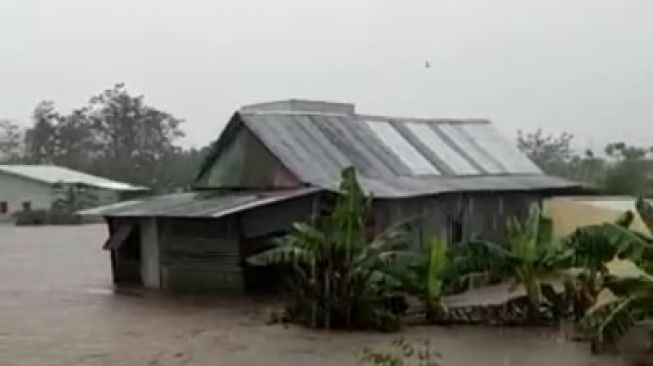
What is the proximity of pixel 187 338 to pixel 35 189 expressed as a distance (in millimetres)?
37231

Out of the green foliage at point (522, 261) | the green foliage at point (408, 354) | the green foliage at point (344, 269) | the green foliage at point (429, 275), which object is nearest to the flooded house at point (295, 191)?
the green foliage at point (344, 269)

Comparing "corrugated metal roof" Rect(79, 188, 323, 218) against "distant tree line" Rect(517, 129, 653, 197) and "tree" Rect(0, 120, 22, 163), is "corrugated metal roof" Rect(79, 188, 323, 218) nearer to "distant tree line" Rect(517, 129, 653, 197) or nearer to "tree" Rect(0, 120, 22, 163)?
"distant tree line" Rect(517, 129, 653, 197)

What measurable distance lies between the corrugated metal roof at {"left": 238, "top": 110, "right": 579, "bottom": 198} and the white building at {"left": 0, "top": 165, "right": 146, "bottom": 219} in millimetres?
26534

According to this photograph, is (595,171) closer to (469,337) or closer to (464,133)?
(464,133)

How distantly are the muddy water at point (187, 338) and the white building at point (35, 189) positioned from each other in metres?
28.4

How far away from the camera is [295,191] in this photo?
1952cm

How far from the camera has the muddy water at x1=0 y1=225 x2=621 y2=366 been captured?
12430 mm

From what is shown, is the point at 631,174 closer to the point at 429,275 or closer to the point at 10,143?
the point at 429,275

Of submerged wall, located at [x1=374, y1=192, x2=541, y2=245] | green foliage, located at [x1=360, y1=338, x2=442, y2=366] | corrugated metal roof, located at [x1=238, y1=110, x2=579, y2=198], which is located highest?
corrugated metal roof, located at [x1=238, y1=110, x2=579, y2=198]

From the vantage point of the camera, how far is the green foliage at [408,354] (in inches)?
444

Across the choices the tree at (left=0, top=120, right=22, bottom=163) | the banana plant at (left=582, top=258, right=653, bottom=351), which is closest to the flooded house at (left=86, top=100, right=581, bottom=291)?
the banana plant at (left=582, top=258, right=653, bottom=351)

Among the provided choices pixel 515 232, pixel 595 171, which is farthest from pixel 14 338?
pixel 595 171

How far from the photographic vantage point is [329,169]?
20625mm

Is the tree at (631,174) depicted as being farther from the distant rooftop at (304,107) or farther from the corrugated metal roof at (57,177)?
the corrugated metal roof at (57,177)
